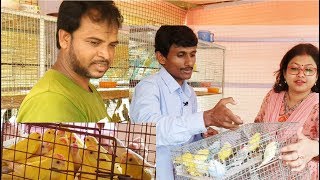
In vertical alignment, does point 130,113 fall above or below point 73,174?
above

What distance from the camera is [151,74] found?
4.64ft

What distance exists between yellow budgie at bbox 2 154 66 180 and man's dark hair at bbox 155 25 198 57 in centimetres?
47

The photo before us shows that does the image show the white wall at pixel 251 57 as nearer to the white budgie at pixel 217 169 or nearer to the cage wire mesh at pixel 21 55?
the white budgie at pixel 217 169

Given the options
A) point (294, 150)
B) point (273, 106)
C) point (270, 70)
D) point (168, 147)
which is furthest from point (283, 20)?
point (168, 147)

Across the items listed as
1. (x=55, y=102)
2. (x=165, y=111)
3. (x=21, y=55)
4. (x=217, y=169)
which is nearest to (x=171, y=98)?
(x=165, y=111)

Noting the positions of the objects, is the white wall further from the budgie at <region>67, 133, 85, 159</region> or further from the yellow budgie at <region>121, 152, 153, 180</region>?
the budgie at <region>67, 133, 85, 159</region>

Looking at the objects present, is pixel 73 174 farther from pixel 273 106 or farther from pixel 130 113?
pixel 273 106

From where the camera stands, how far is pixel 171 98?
1420 mm

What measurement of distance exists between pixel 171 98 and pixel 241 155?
282 millimetres

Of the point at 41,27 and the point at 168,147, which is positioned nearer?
the point at 41,27

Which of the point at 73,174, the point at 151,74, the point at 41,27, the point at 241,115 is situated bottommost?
the point at 73,174

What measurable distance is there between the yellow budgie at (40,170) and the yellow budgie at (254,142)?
0.59 metres

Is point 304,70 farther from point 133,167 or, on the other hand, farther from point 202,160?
point 133,167

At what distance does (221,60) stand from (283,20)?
229mm
